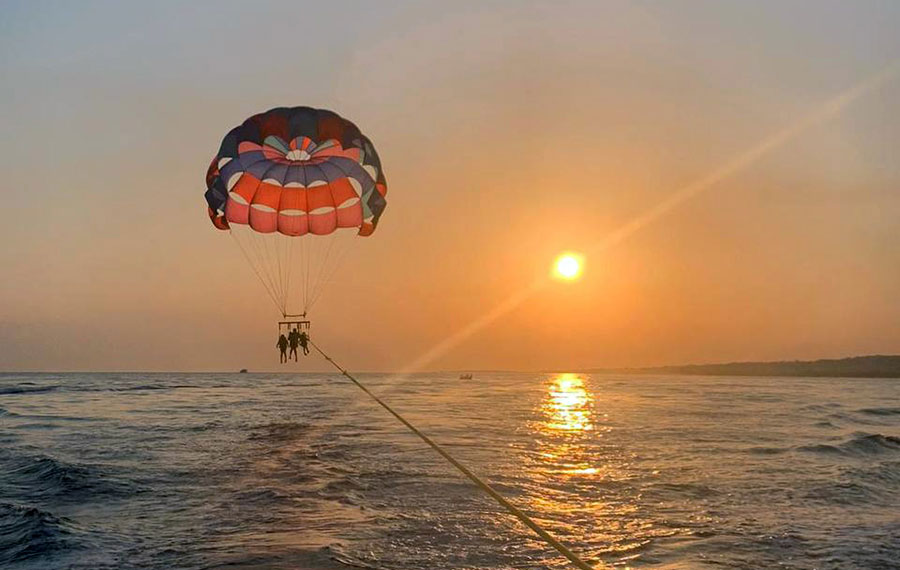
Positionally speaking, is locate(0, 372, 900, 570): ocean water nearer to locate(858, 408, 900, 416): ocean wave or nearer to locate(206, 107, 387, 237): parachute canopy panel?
locate(206, 107, 387, 237): parachute canopy panel

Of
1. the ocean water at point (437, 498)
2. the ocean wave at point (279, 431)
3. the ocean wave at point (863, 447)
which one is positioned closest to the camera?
the ocean water at point (437, 498)

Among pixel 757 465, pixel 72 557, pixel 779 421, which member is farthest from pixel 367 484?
pixel 779 421

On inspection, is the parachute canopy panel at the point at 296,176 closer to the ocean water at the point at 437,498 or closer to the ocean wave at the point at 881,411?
the ocean water at the point at 437,498

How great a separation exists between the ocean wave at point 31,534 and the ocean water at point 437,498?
42mm

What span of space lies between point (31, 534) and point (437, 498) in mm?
6219

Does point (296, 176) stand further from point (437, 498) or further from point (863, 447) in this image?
point (863, 447)

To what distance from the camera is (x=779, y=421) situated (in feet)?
98.4

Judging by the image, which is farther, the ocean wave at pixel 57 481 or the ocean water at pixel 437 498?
the ocean wave at pixel 57 481

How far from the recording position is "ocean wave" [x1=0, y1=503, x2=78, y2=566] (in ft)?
32.0

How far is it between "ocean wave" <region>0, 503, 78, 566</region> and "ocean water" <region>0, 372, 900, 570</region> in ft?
0.14

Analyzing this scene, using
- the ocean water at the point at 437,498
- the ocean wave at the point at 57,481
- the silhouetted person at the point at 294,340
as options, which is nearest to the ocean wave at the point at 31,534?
the ocean water at the point at 437,498

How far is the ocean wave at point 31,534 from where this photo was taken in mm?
9758

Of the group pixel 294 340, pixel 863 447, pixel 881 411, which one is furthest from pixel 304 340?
pixel 881 411

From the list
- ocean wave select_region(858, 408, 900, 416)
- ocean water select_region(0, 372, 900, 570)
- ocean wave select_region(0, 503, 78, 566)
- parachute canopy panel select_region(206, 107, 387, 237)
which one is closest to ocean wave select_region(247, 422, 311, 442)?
ocean water select_region(0, 372, 900, 570)
